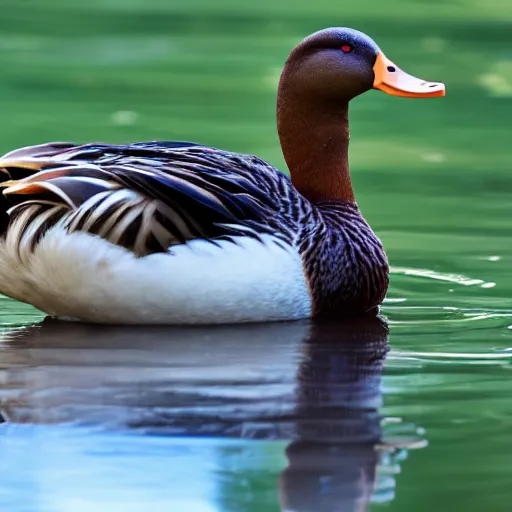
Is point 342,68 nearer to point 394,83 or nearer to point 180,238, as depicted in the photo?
point 394,83

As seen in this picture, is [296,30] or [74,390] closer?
[74,390]

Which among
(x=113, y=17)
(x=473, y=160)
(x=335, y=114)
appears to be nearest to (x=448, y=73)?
(x=473, y=160)

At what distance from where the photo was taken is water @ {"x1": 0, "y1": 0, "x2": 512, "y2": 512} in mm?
5832

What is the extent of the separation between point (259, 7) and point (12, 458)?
1520 centimetres

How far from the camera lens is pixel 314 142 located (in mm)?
8773

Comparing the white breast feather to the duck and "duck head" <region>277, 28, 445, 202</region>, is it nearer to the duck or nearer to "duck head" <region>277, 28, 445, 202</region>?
the duck

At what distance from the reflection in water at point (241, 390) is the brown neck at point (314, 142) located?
920 millimetres

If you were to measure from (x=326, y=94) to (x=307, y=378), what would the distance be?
210cm

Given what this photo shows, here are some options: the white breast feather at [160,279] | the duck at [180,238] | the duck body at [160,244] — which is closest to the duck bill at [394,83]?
the duck at [180,238]

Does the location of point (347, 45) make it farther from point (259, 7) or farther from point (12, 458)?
point (259, 7)

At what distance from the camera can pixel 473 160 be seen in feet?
40.2

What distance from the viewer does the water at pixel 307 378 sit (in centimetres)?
583

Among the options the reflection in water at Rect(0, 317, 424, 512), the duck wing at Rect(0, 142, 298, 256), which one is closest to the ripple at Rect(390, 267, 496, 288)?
the reflection in water at Rect(0, 317, 424, 512)

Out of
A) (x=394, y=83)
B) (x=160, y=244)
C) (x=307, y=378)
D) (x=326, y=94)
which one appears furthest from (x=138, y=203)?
(x=394, y=83)
